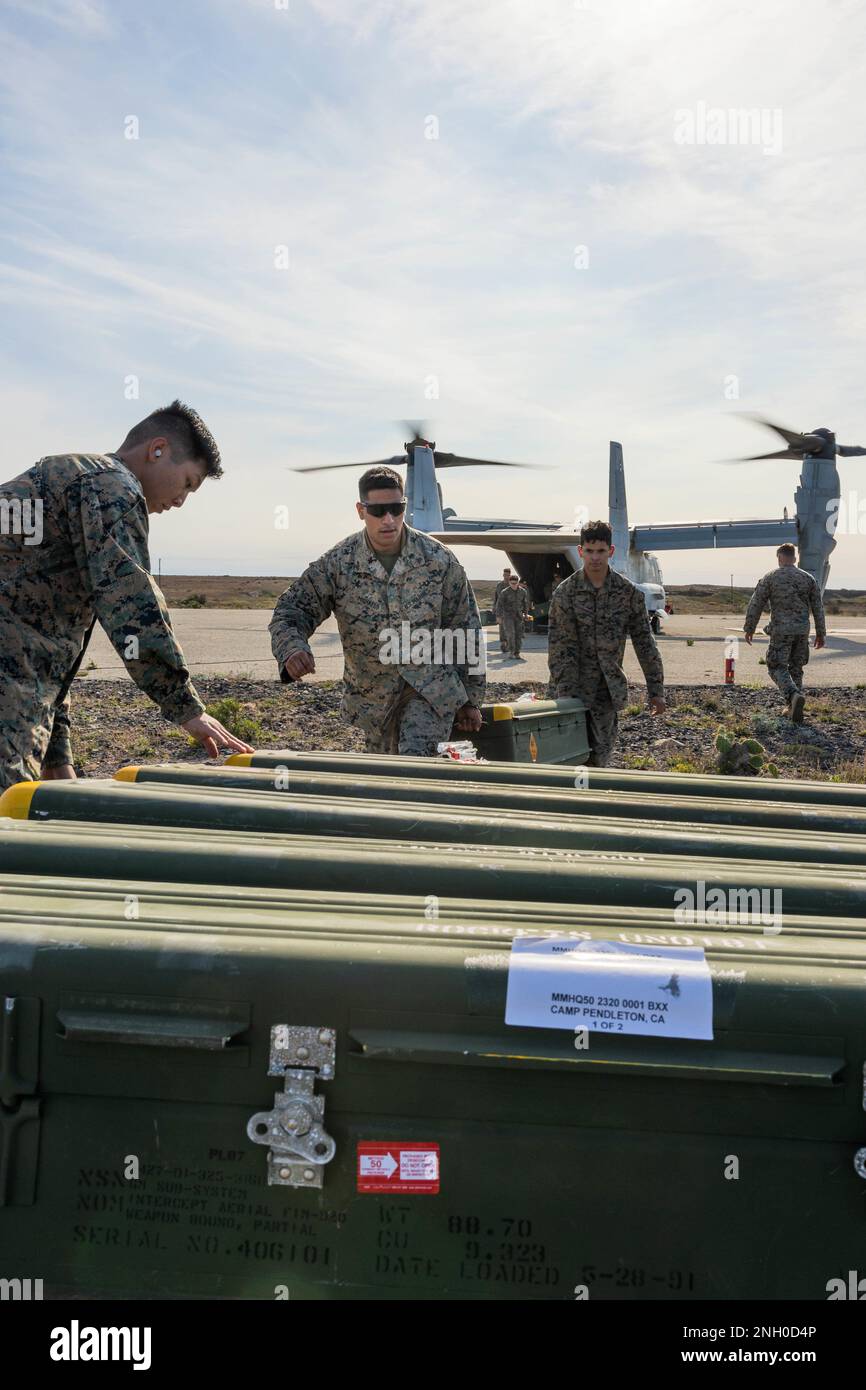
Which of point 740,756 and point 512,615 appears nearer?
point 740,756

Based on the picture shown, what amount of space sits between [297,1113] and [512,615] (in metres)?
18.5

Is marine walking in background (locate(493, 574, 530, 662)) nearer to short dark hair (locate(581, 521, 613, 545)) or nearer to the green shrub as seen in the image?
the green shrub

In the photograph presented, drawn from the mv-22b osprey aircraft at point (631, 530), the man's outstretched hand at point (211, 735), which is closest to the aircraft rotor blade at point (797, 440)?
the mv-22b osprey aircraft at point (631, 530)

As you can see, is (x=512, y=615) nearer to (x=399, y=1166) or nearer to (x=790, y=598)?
(x=790, y=598)

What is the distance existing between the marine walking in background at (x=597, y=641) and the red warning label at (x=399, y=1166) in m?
4.89

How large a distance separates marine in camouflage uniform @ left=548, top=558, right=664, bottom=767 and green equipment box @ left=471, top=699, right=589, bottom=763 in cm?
20

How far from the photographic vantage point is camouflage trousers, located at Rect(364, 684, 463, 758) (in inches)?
186

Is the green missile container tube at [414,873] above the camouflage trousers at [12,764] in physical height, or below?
below

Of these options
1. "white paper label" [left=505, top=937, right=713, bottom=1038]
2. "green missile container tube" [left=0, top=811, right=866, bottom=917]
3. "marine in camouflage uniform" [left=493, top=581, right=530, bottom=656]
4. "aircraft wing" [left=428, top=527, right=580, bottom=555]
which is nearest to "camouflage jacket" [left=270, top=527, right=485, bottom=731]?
"green missile container tube" [left=0, top=811, right=866, bottom=917]

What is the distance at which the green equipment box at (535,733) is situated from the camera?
5.10m

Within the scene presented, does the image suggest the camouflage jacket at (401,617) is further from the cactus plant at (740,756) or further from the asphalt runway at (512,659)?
the asphalt runway at (512,659)

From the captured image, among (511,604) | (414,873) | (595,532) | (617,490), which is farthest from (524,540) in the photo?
(414,873)

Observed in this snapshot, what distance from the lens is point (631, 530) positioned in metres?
30.5
